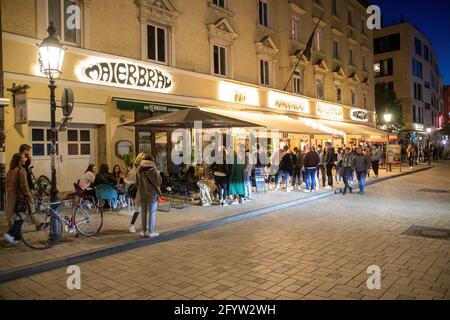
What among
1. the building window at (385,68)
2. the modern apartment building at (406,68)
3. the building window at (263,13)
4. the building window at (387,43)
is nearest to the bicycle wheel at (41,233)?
the building window at (263,13)

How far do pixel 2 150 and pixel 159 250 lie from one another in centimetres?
531

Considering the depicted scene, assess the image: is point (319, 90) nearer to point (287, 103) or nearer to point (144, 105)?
point (287, 103)

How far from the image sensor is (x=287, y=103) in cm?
2106

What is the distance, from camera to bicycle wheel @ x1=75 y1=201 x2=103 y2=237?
7332 mm

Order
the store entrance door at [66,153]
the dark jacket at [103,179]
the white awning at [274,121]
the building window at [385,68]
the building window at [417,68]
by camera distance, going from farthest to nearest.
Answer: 1. the building window at [417,68]
2. the building window at [385,68]
3. the white awning at [274,121]
4. the store entrance door at [66,153]
5. the dark jacket at [103,179]

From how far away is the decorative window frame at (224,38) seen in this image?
16.2 metres

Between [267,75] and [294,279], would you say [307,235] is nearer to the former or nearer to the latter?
[294,279]

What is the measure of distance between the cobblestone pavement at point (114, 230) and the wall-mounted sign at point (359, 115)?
18818 mm

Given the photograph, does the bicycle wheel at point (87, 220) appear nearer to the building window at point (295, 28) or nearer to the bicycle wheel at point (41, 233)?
the bicycle wheel at point (41, 233)


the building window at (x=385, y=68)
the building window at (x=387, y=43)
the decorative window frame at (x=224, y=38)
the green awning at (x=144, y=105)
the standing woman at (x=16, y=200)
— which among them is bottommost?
the standing woman at (x=16, y=200)

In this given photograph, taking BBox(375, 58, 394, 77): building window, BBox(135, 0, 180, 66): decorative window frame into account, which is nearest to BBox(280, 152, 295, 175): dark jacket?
BBox(135, 0, 180, 66): decorative window frame

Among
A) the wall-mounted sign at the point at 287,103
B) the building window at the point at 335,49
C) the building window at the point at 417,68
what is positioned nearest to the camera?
the wall-mounted sign at the point at 287,103

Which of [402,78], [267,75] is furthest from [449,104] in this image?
[267,75]

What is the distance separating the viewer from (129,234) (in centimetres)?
752
